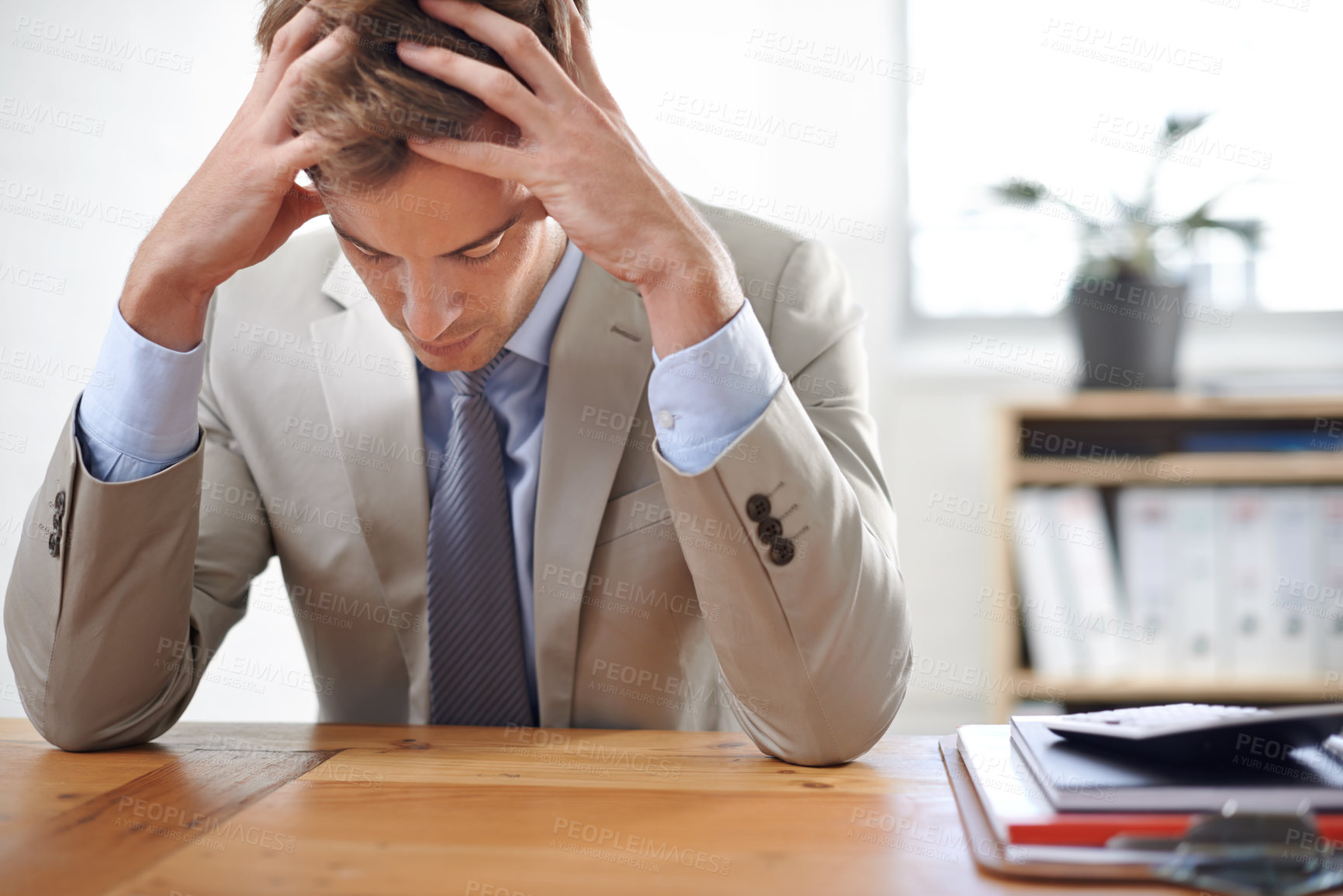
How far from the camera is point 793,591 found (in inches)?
30.8

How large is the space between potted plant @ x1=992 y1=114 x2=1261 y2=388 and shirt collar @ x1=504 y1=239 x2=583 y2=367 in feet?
4.53

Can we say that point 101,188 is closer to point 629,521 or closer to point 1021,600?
point 629,521

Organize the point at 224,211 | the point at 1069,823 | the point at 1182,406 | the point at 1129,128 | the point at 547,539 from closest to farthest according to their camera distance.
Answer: the point at 1069,823 < the point at 224,211 < the point at 547,539 < the point at 1182,406 < the point at 1129,128

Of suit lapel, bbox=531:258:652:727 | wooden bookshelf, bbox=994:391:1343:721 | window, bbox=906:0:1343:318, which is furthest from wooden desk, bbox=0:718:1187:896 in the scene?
window, bbox=906:0:1343:318

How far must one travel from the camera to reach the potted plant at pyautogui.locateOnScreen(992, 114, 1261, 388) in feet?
6.66

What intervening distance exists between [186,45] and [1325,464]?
2.50 meters

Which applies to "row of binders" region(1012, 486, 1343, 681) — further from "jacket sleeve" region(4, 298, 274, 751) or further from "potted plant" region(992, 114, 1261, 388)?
"jacket sleeve" region(4, 298, 274, 751)

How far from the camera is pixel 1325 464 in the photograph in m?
1.98

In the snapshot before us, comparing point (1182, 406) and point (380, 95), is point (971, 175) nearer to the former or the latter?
point (1182, 406)

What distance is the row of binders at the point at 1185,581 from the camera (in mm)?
2029

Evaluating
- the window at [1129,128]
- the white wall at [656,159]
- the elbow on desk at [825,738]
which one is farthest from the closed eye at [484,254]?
the window at [1129,128]


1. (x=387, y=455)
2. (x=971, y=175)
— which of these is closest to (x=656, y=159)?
(x=971, y=175)

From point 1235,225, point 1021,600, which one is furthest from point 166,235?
point 1235,225

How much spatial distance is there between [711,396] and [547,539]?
12.4 inches
